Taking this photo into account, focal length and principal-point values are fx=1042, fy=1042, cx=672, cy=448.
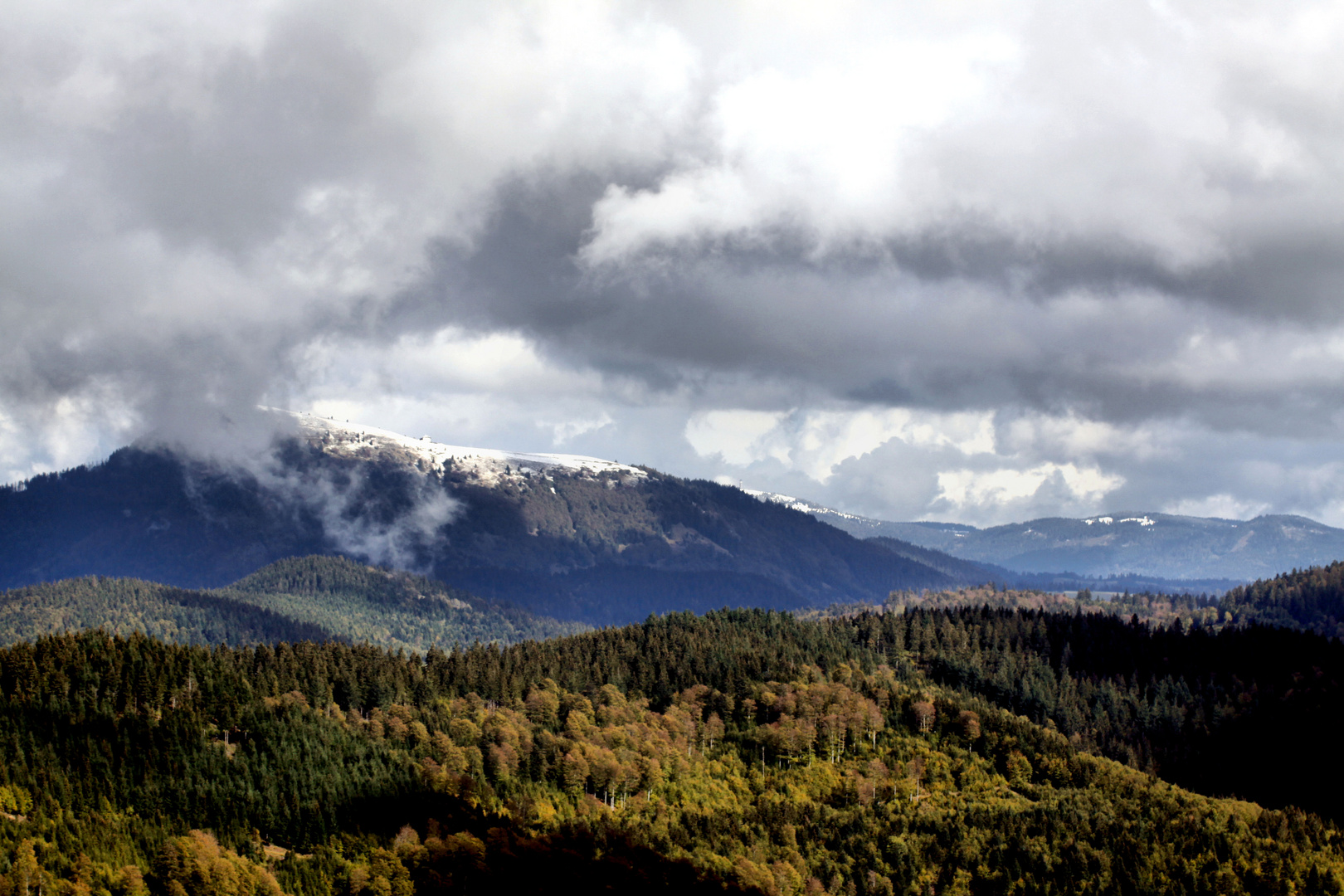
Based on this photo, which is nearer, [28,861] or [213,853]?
[28,861]

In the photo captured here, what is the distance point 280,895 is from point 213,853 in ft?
52.6

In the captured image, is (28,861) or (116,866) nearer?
(28,861)

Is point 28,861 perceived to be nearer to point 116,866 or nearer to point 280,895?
point 116,866

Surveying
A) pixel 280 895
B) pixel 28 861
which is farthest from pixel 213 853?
pixel 28 861

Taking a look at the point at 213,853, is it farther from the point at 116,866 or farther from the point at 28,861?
the point at 28,861

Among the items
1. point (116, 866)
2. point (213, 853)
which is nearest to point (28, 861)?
point (116, 866)

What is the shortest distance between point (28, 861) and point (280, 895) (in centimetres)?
4281

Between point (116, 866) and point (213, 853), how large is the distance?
16451 millimetres

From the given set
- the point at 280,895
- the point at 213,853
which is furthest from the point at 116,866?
the point at 280,895

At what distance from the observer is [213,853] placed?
200 meters

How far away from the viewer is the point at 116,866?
632ft

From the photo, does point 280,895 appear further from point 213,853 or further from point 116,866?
point 116,866
